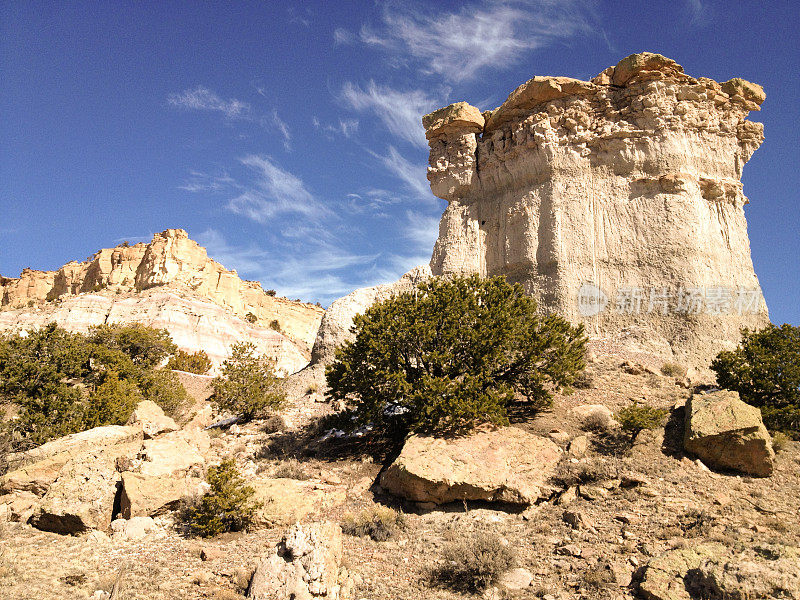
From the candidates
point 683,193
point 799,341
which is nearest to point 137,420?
point 799,341

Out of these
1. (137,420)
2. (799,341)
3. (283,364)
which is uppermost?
(283,364)

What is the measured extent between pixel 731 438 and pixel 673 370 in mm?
6817

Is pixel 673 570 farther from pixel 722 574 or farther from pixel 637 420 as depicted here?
pixel 637 420

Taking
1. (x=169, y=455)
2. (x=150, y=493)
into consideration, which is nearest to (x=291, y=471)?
(x=169, y=455)

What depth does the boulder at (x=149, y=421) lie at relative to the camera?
1389 centimetres

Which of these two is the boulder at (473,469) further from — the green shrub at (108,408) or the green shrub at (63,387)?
the green shrub at (63,387)

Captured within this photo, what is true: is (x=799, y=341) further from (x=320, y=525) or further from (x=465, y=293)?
(x=320, y=525)

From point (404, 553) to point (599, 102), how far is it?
1980 centimetres

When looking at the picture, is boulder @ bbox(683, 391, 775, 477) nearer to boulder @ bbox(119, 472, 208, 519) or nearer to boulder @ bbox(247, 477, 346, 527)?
boulder @ bbox(247, 477, 346, 527)

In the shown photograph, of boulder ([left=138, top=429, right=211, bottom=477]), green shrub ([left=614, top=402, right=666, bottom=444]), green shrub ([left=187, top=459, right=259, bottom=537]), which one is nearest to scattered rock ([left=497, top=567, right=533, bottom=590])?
green shrub ([left=187, top=459, right=259, bottom=537])

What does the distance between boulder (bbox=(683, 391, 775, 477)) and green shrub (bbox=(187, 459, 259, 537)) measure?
9082 millimetres

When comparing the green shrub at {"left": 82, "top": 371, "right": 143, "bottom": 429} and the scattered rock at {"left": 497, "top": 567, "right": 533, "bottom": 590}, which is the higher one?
the green shrub at {"left": 82, "top": 371, "right": 143, "bottom": 429}

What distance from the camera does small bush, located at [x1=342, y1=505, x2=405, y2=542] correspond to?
30.0 feet

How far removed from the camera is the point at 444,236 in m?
23.8
